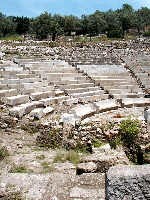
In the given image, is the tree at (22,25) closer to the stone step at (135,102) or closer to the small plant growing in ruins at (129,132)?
the stone step at (135,102)

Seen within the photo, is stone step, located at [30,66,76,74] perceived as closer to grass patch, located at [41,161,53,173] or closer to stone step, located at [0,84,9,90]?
stone step, located at [0,84,9,90]

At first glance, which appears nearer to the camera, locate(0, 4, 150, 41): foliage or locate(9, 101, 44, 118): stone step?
locate(9, 101, 44, 118): stone step

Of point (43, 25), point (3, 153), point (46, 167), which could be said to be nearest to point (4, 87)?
point (3, 153)

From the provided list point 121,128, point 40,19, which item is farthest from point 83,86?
point 40,19

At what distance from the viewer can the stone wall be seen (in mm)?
4242

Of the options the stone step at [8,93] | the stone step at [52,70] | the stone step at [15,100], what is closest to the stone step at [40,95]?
the stone step at [15,100]

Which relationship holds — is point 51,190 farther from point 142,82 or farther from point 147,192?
point 142,82

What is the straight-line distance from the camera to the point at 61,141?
8.30m

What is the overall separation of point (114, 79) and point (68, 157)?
29.5 ft

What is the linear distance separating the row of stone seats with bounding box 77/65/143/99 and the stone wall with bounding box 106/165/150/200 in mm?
9765

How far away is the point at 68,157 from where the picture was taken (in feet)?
24.2

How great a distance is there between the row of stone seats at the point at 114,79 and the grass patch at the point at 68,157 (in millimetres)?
6746

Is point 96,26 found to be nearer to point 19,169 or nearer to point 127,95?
point 127,95

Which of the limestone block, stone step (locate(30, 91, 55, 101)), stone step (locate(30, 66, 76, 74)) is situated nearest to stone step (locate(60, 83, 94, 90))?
stone step (locate(30, 91, 55, 101))
